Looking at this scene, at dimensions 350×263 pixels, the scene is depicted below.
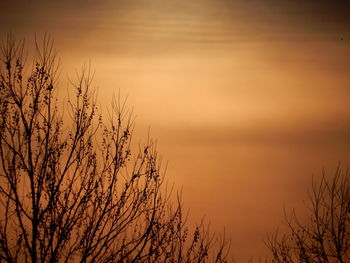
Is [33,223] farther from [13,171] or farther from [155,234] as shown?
[155,234]

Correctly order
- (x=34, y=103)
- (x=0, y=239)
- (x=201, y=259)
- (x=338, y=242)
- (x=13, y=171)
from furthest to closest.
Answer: (x=338, y=242) → (x=201, y=259) → (x=34, y=103) → (x=13, y=171) → (x=0, y=239)

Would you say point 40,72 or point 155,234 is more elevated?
point 40,72

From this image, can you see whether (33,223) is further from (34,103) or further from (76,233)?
(34,103)

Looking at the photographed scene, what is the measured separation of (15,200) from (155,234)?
10.1 ft

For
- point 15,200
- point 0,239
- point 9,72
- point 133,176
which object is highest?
point 9,72

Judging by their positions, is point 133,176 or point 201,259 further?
point 201,259

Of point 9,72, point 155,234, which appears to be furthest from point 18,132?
point 155,234

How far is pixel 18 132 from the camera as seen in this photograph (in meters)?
11.7

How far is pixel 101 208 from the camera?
11.9m

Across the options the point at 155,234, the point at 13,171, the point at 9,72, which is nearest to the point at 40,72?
the point at 9,72

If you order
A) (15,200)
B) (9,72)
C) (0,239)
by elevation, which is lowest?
(0,239)

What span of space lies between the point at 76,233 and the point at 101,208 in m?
0.70

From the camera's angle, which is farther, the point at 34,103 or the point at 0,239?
the point at 34,103

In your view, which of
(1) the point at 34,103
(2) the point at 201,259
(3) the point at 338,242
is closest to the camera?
(1) the point at 34,103
